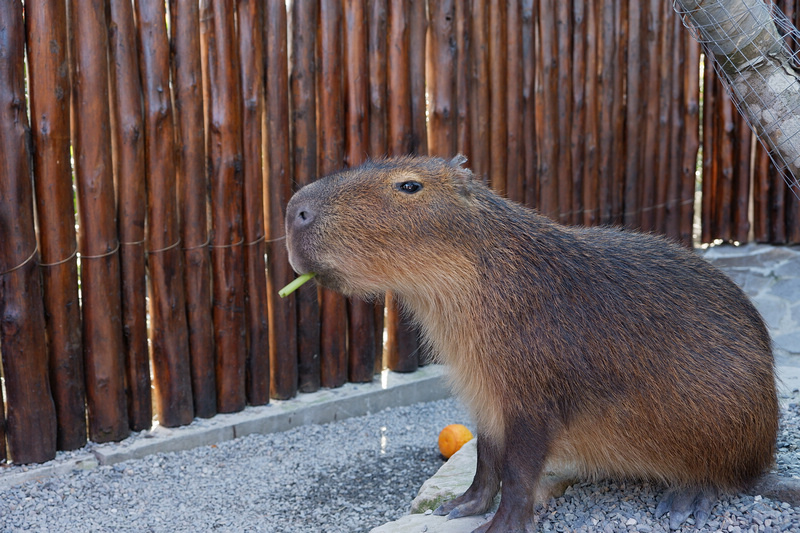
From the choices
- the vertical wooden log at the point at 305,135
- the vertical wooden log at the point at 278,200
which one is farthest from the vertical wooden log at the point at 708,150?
the vertical wooden log at the point at 278,200

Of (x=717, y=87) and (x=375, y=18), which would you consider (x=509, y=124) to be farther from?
(x=717, y=87)

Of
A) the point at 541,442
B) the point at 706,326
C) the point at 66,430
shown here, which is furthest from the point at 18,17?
the point at 706,326

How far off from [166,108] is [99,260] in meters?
0.85

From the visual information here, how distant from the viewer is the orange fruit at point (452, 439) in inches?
163

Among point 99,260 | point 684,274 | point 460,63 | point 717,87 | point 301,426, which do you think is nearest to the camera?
point 684,274

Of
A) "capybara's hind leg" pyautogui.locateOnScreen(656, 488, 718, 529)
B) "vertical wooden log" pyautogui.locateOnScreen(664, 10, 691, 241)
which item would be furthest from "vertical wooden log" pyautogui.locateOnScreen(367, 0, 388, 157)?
"vertical wooden log" pyautogui.locateOnScreen(664, 10, 691, 241)

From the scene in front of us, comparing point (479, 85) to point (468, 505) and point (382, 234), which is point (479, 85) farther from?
point (468, 505)

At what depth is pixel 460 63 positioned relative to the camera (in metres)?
5.19

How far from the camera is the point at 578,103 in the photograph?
5930 millimetres

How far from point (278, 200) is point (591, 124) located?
278cm

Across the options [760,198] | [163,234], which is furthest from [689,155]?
[163,234]

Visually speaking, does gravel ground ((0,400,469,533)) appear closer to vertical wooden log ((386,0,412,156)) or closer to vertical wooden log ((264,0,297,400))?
vertical wooden log ((264,0,297,400))

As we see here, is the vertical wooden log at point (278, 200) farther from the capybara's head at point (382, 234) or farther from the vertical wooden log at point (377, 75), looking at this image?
the capybara's head at point (382, 234)

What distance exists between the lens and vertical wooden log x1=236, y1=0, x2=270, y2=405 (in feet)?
14.0
